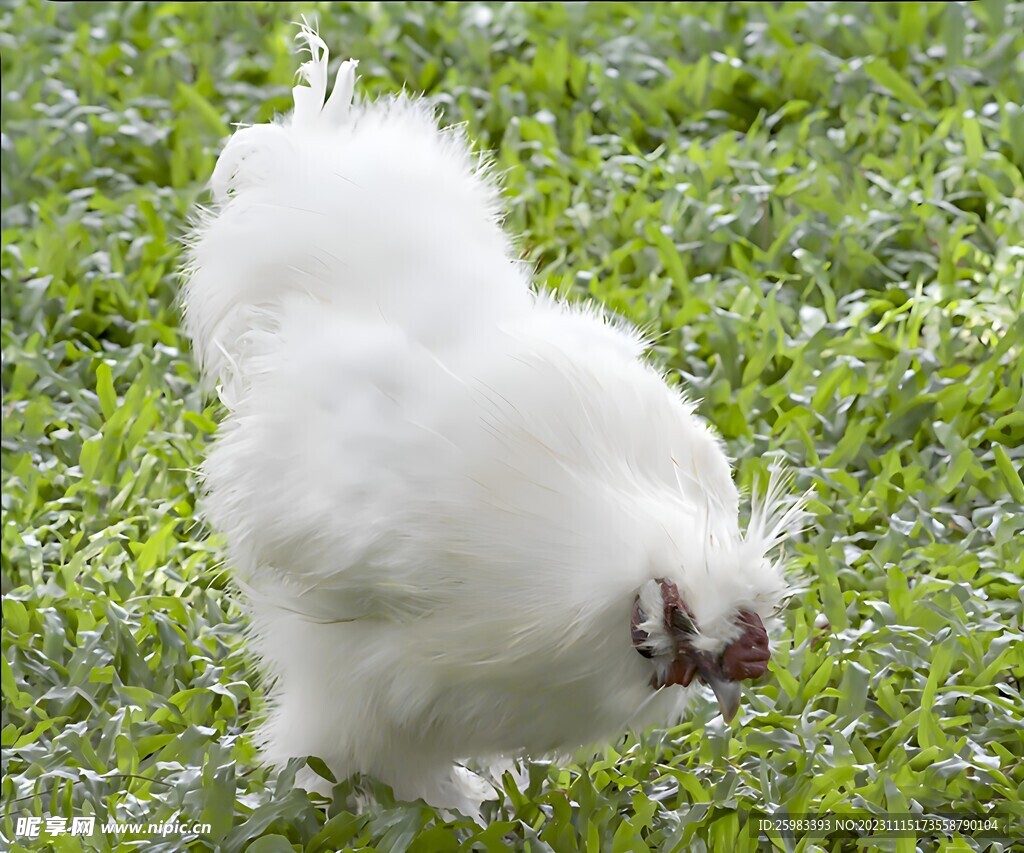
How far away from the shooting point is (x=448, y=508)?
246cm

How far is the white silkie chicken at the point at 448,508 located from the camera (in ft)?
7.88

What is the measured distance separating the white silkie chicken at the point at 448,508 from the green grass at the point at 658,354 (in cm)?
35

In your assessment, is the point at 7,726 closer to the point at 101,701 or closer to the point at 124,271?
the point at 101,701

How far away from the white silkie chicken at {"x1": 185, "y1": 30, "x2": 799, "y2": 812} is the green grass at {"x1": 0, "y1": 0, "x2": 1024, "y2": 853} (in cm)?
35

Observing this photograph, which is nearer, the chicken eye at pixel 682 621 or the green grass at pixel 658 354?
the chicken eye at pixel 682 621

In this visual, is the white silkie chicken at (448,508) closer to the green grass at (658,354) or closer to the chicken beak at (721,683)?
the chicken beak at (721,683)

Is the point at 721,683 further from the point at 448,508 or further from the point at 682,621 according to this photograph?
the point at 448,508

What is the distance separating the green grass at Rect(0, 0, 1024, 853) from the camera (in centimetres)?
302

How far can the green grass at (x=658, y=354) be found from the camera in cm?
302

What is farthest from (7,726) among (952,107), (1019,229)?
(952,107)

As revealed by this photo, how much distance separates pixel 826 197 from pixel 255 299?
103 inches

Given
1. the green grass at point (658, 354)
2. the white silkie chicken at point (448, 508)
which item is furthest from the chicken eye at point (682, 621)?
the green grass at point (658, 354)

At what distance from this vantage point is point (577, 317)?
2.94 meters

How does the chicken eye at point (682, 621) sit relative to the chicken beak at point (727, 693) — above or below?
above
